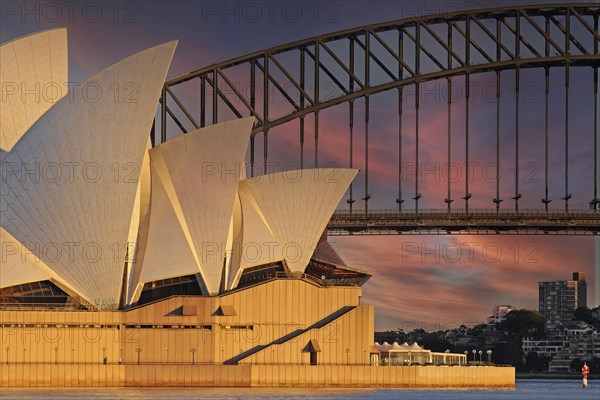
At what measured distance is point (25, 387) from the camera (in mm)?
70062

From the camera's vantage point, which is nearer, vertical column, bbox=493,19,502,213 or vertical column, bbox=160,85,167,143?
vertical column, bbox=160,85,167,143

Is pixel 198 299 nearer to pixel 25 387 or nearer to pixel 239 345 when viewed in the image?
pixel 239 345

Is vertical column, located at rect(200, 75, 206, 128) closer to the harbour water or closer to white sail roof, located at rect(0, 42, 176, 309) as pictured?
white sail roof, located at rect(0, 42, 176, 309)

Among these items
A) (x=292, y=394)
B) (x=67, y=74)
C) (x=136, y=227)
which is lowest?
(x=292, y=394)

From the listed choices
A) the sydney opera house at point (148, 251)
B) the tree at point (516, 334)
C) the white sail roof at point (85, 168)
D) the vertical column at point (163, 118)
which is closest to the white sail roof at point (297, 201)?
the sydney opera house at point (148, 251)

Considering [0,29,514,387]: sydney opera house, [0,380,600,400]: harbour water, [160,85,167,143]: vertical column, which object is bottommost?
[0,380,600,400]: harbour water

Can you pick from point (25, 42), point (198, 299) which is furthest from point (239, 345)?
point (25, 42)

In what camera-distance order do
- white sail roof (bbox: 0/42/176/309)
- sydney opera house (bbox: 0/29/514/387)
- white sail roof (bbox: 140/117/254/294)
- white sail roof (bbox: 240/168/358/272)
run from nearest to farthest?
white sail roof (bbox: 0/42/176/309), sydney opera house (bbox: 0/29/514/387), white sail roof (bbox: 140/117/254/294), white sail roof (bbox: 240/168/358/272)

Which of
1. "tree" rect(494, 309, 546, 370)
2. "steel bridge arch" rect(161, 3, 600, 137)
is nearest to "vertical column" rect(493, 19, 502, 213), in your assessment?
"steel bridge arch" rect(161, 3, 600, 137)

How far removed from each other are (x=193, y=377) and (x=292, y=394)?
23.7 feet

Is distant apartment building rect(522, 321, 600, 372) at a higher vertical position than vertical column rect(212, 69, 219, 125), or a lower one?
lower

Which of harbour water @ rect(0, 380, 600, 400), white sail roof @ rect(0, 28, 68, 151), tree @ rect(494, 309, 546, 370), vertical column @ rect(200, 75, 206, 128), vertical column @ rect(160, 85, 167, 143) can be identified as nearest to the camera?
harbour water @ rect(0, 380, 600, 400)

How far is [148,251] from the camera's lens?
73875mm

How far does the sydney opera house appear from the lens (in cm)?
7088
